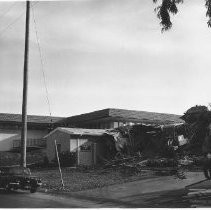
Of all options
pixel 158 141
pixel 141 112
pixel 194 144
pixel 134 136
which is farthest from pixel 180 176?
pixel 141 112

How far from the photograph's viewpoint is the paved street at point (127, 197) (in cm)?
1491

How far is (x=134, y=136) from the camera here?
34500mm

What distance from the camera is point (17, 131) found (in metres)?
49.4

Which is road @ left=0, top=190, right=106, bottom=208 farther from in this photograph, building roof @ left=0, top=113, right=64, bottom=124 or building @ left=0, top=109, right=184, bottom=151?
building roof @ left=0, top=113, right=64, bottom=124

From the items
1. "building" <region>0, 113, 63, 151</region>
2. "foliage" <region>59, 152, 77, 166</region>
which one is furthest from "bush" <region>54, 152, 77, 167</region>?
"building" <region>0, 113, 63, 151</region>

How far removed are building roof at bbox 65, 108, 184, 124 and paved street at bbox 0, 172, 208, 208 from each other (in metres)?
21.6

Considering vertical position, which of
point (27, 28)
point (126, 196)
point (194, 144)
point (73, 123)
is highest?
point (27, 28)

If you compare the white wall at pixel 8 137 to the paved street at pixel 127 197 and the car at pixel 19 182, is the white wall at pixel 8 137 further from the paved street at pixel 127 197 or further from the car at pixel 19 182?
the paved street at pixel 127 197

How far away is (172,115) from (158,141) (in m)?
17.9

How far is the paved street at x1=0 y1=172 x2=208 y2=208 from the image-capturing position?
48.9 feet

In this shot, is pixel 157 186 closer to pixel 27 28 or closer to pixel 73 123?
pixel 27 28

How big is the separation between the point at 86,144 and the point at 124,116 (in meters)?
7.81

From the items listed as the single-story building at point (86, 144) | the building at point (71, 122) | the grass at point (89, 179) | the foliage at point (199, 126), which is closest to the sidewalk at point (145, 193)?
the grass at point (89, 179)

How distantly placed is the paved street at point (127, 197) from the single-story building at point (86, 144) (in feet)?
49.0
